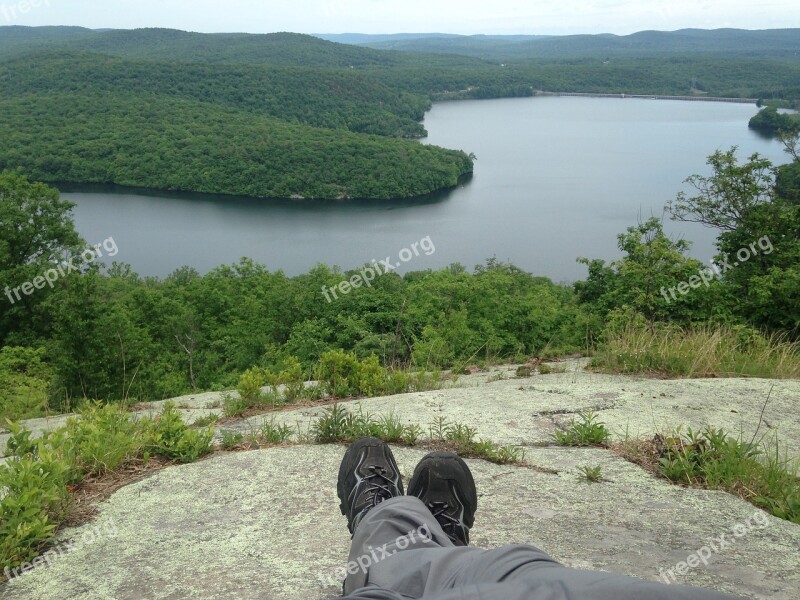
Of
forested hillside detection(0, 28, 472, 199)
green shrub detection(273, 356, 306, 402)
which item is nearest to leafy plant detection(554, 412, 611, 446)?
green shrub detection(273, 356, 306, 402)

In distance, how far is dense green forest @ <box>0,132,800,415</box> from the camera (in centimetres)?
912

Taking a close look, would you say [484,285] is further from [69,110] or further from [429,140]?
[69,110]

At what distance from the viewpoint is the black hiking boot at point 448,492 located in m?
→ 2.34

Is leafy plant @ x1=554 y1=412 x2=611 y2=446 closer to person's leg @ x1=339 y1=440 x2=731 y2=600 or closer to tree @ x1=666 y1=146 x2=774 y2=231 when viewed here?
person's leg @ x1=339 y1=440 x2=731 y2=600

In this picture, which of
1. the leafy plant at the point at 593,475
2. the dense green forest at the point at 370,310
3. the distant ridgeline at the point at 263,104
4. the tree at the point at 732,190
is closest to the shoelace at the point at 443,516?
the leafy plant at the point at 593,475

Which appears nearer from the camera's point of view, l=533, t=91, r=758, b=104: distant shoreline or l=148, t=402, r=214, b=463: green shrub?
l=148, t=402, r=214, b=463: green shrub

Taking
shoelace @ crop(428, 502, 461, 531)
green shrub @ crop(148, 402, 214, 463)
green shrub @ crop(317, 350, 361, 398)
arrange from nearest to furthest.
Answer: shoelace @ crop(428, 502, 461, 531), green shrub @ crop(148, 402, 214, 463), green shrub @ crop(317, 350, 361, 398)

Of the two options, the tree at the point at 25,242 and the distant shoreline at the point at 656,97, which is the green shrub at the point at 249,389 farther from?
the distant shoreline at the point at 656,97

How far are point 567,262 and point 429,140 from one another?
197 feet

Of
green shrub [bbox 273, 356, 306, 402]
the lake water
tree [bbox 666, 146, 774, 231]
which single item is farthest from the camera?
the lake water

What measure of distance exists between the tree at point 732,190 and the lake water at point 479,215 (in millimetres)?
28063

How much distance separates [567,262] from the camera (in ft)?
142

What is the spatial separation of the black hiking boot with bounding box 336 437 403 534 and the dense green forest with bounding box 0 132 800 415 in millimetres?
2638

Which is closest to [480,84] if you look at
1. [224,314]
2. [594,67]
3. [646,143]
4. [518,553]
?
[594,67]
